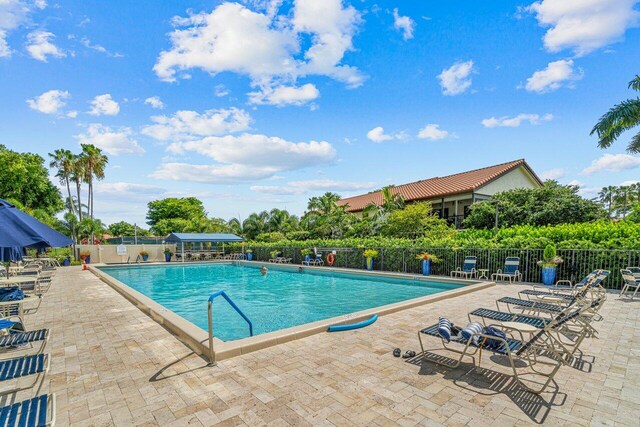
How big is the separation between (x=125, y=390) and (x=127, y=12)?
404 inches

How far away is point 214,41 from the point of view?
30.8 feet

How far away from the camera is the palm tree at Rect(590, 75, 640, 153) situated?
13.6 metres

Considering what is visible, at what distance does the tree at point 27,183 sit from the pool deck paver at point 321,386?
27.0 metres

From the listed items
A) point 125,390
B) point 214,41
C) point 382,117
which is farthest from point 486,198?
point 125,390

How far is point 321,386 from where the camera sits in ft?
11.7

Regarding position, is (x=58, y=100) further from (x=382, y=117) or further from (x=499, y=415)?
(x=499, y=415)

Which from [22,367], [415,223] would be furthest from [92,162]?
[22,367]

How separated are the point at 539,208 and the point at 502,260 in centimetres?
939

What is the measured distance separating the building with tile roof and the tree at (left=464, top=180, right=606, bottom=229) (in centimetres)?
138

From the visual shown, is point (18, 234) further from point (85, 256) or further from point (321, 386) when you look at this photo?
point (85, 256)


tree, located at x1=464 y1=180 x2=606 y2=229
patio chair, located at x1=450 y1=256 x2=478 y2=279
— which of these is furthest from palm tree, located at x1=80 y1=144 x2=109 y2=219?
patio chair, located at x1=450 y1=256 x2=478 y2=279

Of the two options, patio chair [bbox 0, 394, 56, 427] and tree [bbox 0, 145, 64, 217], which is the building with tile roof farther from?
tree [bbox 0, 145, 64, 217]

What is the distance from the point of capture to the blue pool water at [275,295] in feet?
28.2

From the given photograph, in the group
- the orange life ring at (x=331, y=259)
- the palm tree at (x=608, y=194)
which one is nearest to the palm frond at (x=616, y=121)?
the orange life ring at (x=331, y=259)
